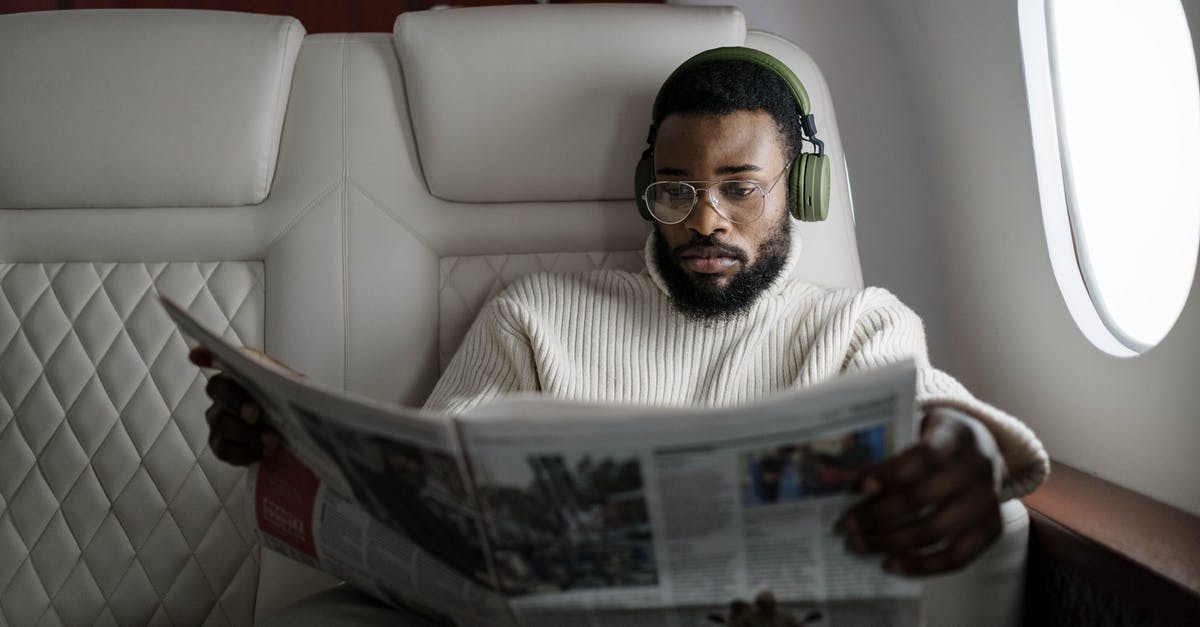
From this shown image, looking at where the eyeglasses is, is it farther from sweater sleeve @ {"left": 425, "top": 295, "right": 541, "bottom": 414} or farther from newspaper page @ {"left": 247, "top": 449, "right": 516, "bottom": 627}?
newspaper page @ {"left": 247, "top": 449, "right": 516, "bottom": 627}

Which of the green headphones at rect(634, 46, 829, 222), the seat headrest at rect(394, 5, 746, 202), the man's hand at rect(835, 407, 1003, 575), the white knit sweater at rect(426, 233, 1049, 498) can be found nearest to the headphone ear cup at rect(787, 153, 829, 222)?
the green headphones at rect(634, 46, 829, 222)

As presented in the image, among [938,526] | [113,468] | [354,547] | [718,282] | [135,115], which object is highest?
[135,115]

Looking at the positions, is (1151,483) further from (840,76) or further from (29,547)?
(29,547)

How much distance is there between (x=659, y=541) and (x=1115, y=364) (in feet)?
2.69

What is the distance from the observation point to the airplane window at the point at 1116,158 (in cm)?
113

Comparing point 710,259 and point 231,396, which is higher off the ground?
point 710,259

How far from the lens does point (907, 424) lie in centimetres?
62

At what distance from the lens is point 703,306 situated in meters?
1.26

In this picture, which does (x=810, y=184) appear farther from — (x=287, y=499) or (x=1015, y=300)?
(x=287, y=499)

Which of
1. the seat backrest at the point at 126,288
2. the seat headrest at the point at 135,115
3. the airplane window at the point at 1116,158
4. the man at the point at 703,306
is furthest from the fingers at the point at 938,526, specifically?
the seat headrest at the point at 135,115

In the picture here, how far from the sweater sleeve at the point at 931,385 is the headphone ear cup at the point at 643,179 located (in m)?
0.34

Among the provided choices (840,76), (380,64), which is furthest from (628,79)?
(840,76)

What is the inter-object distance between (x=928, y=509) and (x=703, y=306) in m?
0.61

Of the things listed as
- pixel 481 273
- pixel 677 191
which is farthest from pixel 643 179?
pixel 481 273
